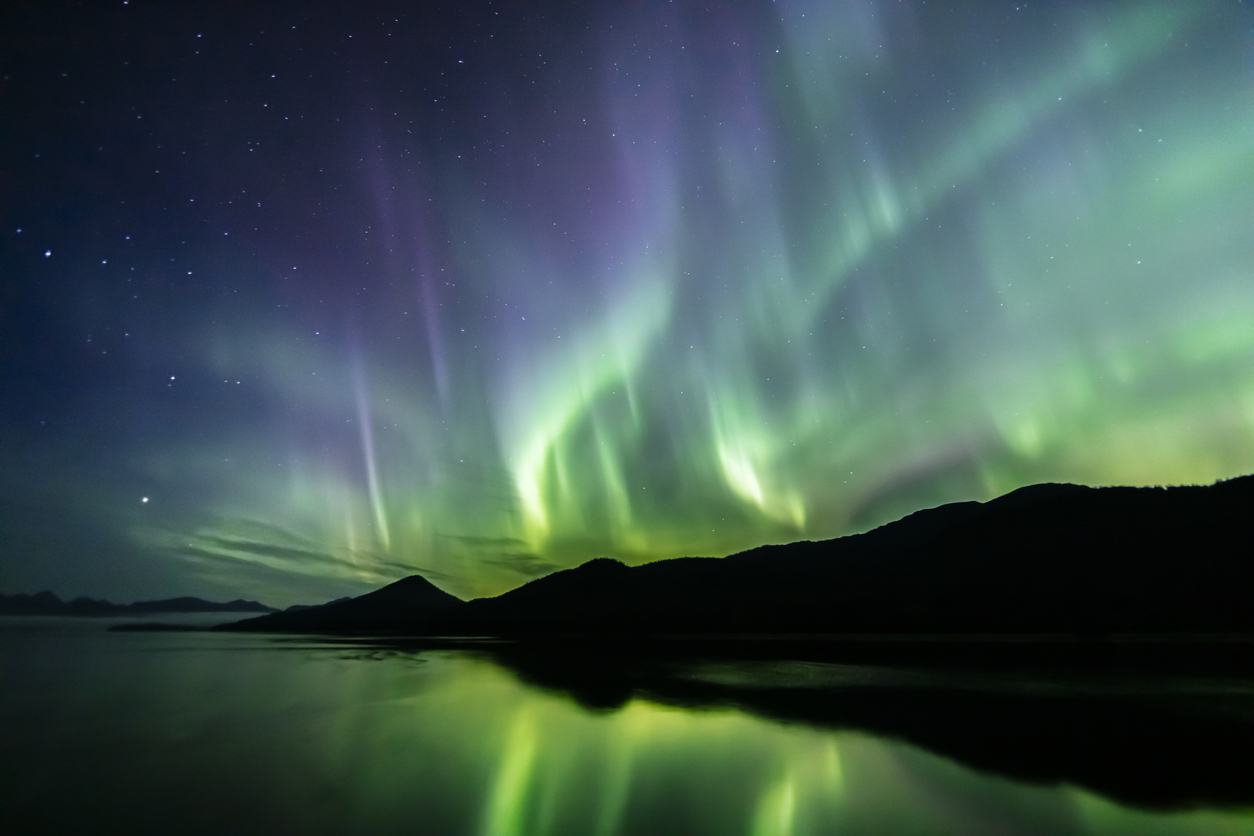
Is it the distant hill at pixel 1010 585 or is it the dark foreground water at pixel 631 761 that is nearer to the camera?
the dark foreground water at pixel 631 761

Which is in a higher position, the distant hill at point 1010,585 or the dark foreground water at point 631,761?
the distant hill at point 1010,585

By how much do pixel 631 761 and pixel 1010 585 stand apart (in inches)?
3625

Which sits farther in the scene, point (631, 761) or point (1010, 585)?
point (1010, 585)

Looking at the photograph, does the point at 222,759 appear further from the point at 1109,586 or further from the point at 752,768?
the point at 1109,586

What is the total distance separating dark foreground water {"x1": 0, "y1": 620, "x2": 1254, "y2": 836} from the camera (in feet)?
26.6

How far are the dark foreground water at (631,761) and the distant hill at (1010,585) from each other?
178ft

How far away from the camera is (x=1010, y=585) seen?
82375 mm

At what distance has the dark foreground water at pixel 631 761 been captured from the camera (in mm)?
8117

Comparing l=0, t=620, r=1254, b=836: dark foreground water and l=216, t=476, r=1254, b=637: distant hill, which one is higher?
l=216, t=476, r=1254, b=637: distant hill

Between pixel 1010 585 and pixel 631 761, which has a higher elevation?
pixel 1010 585

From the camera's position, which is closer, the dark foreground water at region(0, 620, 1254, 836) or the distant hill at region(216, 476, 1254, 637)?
the dark foreground water at region(0, 620, 1254, 836)

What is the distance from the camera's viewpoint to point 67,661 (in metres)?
36.4

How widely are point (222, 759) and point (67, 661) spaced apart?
37.7 m

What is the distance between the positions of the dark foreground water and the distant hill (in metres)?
54.4
